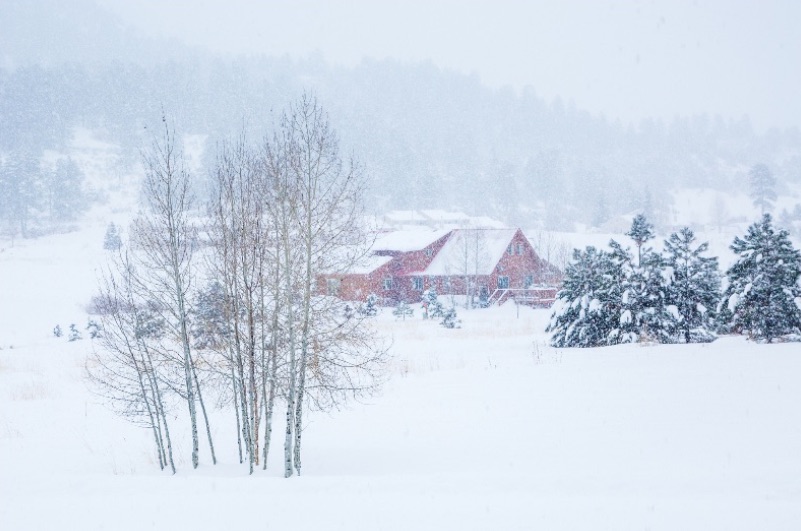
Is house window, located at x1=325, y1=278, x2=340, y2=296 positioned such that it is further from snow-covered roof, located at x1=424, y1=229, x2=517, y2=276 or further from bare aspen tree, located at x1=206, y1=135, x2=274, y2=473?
snow-covered roof, located at x1=424, y1=229, x2=517, y2=276

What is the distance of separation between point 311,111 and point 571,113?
18101cm

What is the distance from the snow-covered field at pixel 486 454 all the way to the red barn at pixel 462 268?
92.2 feet

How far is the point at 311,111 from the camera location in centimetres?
1125

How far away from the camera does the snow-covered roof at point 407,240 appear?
5216cm

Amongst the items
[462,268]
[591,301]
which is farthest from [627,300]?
[462,268]

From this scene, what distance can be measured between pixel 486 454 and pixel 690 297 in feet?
44.2

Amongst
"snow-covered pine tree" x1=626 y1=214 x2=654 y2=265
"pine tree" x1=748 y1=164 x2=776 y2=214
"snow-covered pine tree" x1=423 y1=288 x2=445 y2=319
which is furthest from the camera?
"pine tree" x1=748 y1=164 x2=776 y2=214

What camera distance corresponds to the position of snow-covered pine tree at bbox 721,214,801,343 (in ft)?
60.1

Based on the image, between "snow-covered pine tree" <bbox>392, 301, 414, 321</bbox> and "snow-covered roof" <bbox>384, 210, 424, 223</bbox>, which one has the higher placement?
"snow-covered roof" <bbox>384, 210, 424, 223</bbox>

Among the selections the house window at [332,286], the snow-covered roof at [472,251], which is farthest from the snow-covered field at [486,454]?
→ the snow-covered roof at [472,251]

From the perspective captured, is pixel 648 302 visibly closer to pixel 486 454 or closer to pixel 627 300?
pixel 627 300

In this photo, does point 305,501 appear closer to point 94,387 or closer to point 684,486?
point 684,486

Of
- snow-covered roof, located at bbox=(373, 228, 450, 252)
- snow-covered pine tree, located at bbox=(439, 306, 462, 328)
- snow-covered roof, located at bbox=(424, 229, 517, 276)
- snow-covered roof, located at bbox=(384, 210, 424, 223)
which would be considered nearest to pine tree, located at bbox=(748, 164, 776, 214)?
snow-covered roof, located at bbox=(384, 210, 424, 223)

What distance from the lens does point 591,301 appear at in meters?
22.0
